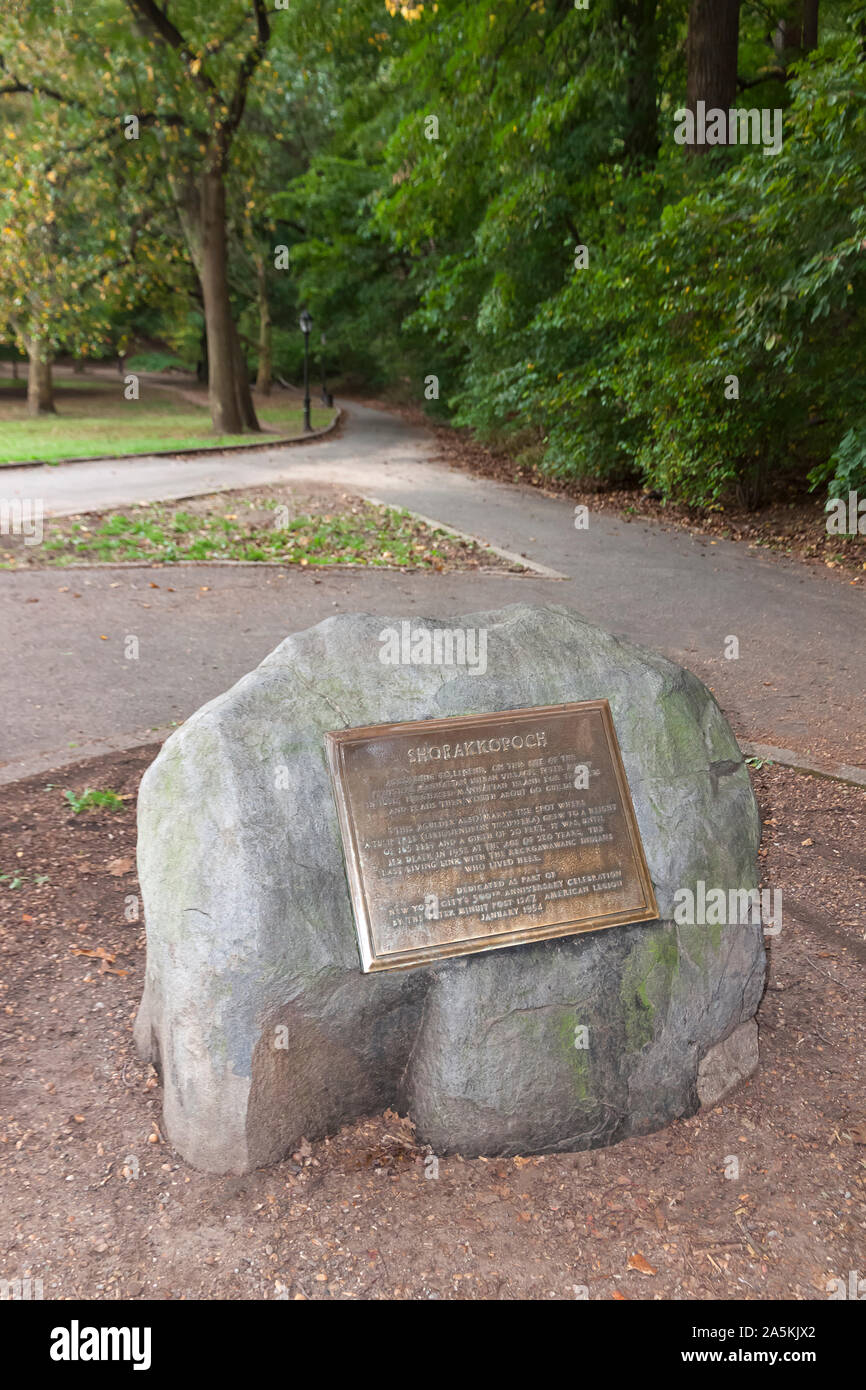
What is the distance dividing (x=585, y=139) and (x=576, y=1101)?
15329 mm

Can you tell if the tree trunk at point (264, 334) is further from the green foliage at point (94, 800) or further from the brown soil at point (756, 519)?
the green foliage at point (94, 800)

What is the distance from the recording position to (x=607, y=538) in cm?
1257

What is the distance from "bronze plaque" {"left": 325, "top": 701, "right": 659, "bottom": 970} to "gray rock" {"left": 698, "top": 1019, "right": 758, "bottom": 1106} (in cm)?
59

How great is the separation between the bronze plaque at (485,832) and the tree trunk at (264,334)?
34612 mm

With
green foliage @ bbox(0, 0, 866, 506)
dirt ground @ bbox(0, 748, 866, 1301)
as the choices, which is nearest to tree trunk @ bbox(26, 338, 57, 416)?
green foliage @ bbox(0, 0, 866, 506)

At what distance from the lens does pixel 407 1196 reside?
3.00 meters

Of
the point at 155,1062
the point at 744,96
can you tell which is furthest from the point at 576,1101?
the point at 744,96

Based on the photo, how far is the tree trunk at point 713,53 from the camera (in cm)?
1310

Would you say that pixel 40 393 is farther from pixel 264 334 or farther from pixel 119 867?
→ pixel 119 867

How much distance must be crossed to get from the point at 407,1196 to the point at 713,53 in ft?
48.4

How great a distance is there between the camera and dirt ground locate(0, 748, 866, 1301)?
9.05 feet

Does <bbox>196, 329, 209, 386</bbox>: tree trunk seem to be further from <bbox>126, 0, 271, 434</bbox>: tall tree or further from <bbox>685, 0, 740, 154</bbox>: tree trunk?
<bbox>685, 0, 740, 154</bbox>: tree trunk
